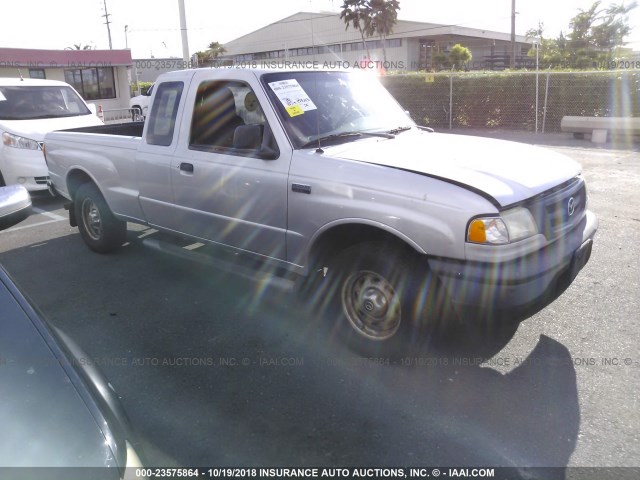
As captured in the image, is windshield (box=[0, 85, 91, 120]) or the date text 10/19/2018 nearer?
the date text 10/19/2018

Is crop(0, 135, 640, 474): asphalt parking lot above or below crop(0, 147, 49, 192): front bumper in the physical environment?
below

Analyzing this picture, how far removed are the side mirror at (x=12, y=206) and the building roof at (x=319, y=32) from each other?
45219 millimetres

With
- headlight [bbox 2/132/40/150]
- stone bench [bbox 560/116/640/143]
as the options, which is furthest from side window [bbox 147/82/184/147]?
stone bench [bbox 560/116/640/143]

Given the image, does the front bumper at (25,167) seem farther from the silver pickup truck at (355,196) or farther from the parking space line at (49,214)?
the silver pickup truck at (355,196)

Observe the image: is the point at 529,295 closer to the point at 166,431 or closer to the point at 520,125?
the point at 166,431

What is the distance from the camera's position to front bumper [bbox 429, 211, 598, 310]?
10.0ft

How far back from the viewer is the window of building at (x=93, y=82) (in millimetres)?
25406

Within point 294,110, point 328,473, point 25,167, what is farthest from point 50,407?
point 25,167

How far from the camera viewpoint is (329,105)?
14.2 feet

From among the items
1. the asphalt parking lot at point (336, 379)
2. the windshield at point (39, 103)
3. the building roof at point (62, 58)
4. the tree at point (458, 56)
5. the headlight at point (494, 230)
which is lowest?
the asphalt parking lot at point (336, 379)

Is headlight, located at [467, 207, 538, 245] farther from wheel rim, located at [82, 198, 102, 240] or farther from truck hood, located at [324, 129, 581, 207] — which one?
wheel rim, located at [82, 198, 102, 240]

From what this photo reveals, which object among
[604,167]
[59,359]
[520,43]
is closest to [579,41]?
[520,43]

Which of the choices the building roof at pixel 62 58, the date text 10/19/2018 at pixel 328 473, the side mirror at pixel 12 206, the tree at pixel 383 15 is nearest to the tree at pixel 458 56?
the tree at pixel 383 15

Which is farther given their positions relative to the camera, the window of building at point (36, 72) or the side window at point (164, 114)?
the window of building at point (36, 72)
